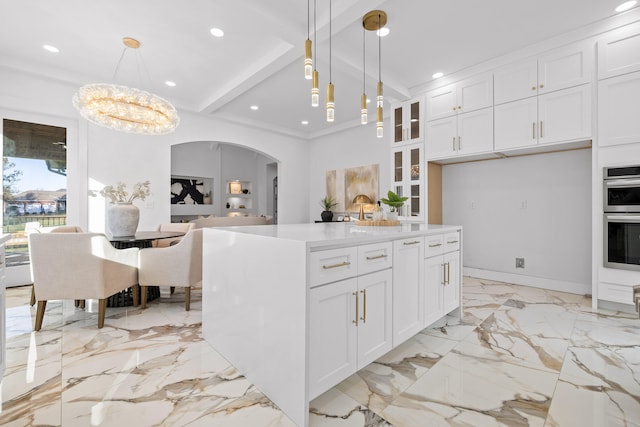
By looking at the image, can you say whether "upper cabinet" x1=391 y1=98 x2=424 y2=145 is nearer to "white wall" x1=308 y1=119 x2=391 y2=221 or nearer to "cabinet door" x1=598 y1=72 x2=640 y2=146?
"white wall" x1=308 y1=119 x2=391 y2=221

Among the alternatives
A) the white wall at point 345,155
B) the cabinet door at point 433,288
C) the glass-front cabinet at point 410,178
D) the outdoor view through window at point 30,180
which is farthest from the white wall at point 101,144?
the cabinet door at point 433,288

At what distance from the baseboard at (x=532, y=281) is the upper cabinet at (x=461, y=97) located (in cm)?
233

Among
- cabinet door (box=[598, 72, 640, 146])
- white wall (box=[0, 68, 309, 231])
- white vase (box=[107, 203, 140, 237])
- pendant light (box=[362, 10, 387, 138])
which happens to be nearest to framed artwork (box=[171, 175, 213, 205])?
white wall (box=[0, 68, 309, 231])

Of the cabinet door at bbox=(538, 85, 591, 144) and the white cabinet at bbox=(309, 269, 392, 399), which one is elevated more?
the cabinet door at bbox=(538, 85, 591, 144)

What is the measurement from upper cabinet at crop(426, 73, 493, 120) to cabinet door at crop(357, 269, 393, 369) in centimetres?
317

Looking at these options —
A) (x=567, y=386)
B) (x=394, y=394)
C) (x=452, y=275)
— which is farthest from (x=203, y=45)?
(x=567, y=386)

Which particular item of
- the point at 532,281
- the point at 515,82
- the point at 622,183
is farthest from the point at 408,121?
the point at 532,281

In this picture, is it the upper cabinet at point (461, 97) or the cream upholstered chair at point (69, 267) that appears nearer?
the cream upholstered chair at point (69, 267)

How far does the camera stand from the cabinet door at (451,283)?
93.4 inches

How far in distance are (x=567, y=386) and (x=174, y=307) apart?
10.5 ft

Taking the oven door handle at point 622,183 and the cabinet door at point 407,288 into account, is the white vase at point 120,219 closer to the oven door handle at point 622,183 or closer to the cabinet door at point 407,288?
the cabinet door at point 407,288

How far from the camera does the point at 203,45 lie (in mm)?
3336

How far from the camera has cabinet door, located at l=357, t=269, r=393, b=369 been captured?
1.58m

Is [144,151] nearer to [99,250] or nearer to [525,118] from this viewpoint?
[99,250]
